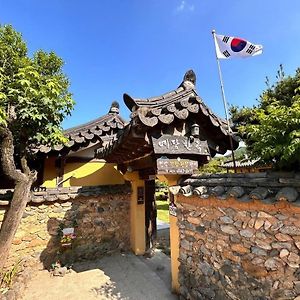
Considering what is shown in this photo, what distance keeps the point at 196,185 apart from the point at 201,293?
2.17m

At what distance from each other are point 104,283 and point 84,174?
13.7ft

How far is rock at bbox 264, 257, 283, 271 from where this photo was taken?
9.99 feet

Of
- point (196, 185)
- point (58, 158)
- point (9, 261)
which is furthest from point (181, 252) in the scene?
point (58, 158)

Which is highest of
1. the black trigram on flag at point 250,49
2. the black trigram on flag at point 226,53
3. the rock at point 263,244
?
the black trigram on flag at point 226,53

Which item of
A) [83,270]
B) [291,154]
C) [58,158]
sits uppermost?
[58,158]

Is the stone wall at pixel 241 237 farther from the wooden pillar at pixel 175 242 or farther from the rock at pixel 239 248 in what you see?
the wooden pillar at pixel 175 242

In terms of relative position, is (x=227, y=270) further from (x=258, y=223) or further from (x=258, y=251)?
(x=258, y=223)

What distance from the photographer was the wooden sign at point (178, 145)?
4.54m

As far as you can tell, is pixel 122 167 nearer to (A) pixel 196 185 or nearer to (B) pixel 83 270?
(B) pixel 83 270

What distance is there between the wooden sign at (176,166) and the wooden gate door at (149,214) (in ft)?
12.3

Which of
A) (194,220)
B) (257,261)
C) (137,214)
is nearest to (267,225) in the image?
(257,261)

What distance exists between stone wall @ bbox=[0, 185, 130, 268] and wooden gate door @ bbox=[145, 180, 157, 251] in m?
0.74

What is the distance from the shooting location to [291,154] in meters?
2.83

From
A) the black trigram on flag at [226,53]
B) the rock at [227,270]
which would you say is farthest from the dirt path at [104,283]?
the black trigram on flag at [226,53]
